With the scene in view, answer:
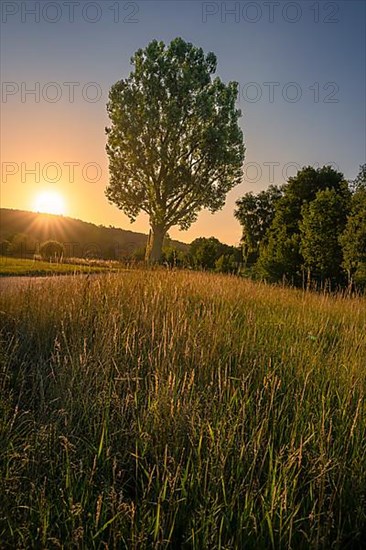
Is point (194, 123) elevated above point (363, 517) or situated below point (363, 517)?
above

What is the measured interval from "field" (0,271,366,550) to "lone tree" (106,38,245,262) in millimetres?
20125

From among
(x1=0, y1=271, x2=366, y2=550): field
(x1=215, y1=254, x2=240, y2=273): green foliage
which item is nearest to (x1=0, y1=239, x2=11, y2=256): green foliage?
(x1=215, y1=254, x2=240, y2=273): green foliage

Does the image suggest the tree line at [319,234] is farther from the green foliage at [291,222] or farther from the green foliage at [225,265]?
the green foliage at [225,265]

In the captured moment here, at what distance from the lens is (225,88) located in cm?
2523

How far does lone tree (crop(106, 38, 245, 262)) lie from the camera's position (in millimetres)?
23719

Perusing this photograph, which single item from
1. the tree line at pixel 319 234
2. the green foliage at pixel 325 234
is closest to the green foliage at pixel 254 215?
the tree line at pixel 319 234

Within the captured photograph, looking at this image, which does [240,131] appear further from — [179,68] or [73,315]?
[73,315]

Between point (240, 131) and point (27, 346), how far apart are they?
24.0m

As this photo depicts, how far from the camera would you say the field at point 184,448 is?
1790mm

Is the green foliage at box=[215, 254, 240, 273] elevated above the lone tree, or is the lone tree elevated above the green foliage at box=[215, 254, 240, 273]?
the lone tree

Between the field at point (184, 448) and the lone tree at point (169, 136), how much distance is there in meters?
20.1

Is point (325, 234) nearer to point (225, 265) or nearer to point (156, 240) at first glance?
point (225, 265)

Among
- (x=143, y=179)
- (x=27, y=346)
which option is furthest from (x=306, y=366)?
(x=143, y=179)

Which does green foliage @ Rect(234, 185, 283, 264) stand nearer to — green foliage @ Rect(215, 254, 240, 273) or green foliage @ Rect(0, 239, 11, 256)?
green foliage @ Rect(215, 254, 240, 273)
